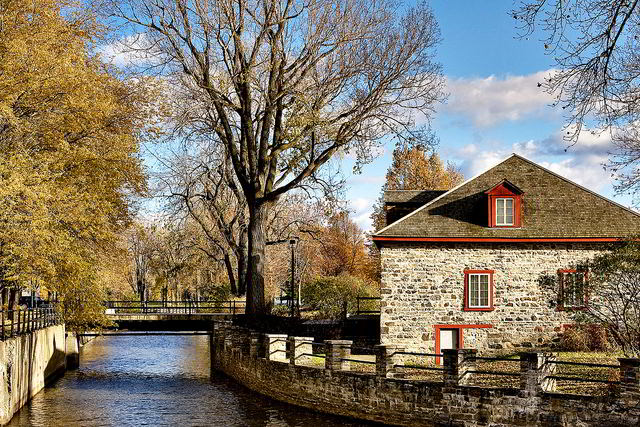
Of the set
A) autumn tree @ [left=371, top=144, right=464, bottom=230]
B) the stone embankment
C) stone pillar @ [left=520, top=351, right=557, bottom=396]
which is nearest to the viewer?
the stone embankment

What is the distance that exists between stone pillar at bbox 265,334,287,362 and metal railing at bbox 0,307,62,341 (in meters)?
7.22

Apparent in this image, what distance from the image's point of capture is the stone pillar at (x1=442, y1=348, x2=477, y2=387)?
1738 centimetres

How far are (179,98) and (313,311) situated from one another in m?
18.5

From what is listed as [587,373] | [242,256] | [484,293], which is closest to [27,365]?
[484,293]

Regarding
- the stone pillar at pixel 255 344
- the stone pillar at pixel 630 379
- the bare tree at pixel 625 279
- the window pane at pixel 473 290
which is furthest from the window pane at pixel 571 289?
the stone pillar at pixel 630 379

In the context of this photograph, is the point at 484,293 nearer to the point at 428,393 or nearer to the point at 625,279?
Answer: the point at 625,279

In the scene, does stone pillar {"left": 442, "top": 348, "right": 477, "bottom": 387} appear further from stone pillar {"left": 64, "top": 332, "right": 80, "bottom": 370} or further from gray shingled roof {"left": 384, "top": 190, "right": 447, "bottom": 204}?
stone pillar {"left": 64, "top": 332, "right": 80, "bottom": 370}

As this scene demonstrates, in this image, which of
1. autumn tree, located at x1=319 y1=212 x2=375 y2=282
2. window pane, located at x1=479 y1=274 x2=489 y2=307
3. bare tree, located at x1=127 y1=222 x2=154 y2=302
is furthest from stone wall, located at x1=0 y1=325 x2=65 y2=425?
autumn tree, located at x1=319 y1=212 x2=375 y2=282

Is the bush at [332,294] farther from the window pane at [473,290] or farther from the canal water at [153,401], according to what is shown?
the window pane at [473,290]

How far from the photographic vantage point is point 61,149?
24719 mm

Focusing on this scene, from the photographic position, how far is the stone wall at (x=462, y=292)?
2762 cm

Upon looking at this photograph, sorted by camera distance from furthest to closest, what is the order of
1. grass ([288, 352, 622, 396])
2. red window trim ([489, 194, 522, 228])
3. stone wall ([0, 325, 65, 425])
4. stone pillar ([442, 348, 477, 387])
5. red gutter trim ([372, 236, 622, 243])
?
red window trim ([489, 194, 522, 228]) → red gutter trim ([372, 236, 622, 243]) → stone wall ([0, 325, 65, 425]) → grass ([288, 352, 622, 396]) → stone pillar ([442, 348, 477, 387])

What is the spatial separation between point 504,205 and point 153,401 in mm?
13878

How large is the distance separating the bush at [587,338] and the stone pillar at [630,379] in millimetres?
11786
